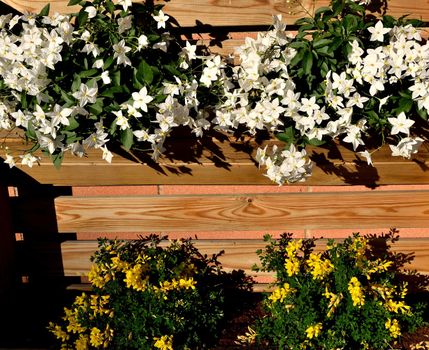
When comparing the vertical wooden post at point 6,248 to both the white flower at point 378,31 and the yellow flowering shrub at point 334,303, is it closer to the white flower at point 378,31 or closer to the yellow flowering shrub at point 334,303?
the yellow flowering shrub at point 334,303

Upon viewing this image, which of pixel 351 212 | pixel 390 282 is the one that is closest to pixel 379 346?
pixel 390 282

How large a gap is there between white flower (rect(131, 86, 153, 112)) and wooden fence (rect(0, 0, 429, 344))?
47 centimetres

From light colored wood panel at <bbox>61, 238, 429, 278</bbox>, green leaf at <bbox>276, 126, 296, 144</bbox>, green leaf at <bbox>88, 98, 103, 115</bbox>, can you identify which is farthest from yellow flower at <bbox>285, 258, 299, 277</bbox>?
green leaf at <bbox>88, 98, 103, 115</bbox>

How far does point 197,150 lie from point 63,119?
0.71 meters

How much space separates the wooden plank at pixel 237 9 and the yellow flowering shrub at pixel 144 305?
1.18 meters

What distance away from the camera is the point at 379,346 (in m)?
2.52

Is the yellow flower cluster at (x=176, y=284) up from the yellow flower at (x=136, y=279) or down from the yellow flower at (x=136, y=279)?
down

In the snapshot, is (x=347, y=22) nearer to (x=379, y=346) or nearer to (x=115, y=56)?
(x=115, y=56)

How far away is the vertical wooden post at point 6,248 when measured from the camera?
2.76m

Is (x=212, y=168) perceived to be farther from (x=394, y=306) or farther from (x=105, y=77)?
(x=394, y=306)

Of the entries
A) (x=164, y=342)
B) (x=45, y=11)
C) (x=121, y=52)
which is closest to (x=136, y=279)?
(x=164, y=342)

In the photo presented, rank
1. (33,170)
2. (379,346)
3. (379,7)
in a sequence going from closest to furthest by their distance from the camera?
(379,7) < (379,346) < (33,170)

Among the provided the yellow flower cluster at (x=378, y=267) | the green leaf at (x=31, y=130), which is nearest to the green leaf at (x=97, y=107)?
the green leaf at (x=31, y=130)

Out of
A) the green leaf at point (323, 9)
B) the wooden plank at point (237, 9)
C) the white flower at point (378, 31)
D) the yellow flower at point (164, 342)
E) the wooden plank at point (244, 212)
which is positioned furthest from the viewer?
the wooden plank at point (244, 212)
